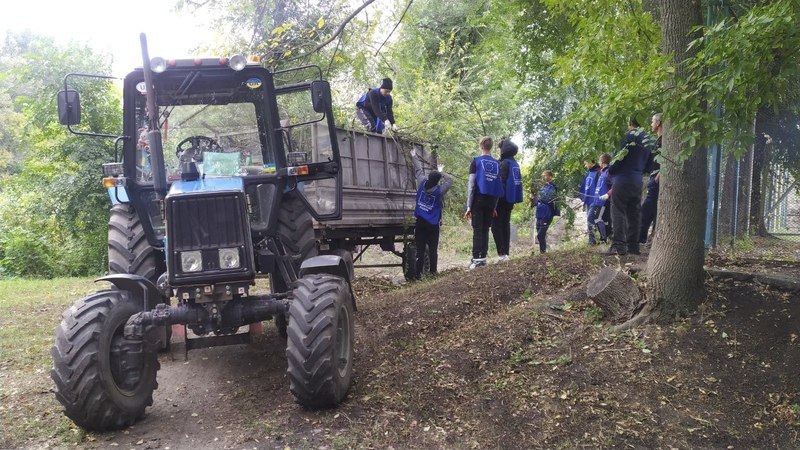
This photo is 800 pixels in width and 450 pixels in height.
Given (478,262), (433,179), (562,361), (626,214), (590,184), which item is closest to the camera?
(562,361)

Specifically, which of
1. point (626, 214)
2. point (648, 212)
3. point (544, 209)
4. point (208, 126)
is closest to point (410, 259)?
point (544, 209)

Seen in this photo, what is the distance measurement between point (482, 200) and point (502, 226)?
2.71 ft

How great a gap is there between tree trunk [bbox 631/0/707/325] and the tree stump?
136mm

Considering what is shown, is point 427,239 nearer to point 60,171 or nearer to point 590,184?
point 590,184

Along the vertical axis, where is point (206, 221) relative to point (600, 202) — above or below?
above

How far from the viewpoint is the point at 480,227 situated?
892 centimetres

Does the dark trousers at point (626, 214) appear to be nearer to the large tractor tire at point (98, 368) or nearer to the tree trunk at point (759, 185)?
the tree trunk at point (759, 185)

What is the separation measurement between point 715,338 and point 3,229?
686 inches

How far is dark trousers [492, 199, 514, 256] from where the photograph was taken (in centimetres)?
935

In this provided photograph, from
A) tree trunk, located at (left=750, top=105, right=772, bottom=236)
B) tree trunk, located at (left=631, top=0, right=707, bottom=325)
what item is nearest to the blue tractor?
tree trunk, located at (left=631, top=0, right=707, bottom=325)

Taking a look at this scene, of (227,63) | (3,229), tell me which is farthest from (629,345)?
(3,229)

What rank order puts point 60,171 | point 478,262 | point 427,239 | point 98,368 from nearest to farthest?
point 98,368
point 478,262
point 427,239
point 60,171

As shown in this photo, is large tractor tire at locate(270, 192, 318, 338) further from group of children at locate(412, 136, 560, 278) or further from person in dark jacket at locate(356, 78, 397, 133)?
person in dark jacket at locate(356, 78, 397, 133)

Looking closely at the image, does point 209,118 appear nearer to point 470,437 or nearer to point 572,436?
point 470,437
